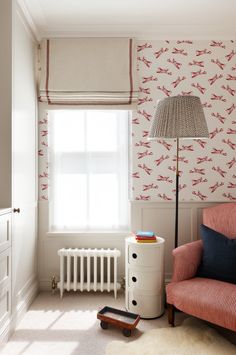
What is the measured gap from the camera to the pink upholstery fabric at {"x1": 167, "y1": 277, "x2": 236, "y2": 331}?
1.78m

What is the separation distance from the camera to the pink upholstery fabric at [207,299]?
5.84 ft

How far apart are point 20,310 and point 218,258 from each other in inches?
63.4

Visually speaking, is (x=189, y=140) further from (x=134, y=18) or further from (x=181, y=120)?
(x=134, y=18)

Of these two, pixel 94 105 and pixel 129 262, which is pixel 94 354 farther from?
pixel 94 105

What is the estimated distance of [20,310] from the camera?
7.30ft

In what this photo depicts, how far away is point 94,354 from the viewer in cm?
182

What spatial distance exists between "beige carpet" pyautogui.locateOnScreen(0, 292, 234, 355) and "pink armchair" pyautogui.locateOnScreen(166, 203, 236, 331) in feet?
1.09

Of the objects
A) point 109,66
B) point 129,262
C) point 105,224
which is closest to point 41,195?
point 105,224

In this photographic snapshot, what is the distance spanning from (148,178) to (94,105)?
0.90 m

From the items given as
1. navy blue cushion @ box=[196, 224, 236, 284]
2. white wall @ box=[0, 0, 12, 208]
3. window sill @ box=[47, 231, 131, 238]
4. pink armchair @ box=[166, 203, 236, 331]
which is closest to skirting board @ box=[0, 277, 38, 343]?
window sill @ box=[47, 231, 131, 238]

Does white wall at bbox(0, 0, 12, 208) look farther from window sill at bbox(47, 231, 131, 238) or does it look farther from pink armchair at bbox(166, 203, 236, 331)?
pink armchair at bbox(166, 203, 236, 331)

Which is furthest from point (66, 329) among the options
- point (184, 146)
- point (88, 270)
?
point (184, 146)

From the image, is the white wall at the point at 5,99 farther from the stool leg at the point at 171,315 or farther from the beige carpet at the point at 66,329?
the stool leg at the point at 171,315

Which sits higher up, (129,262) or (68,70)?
(68,70)
